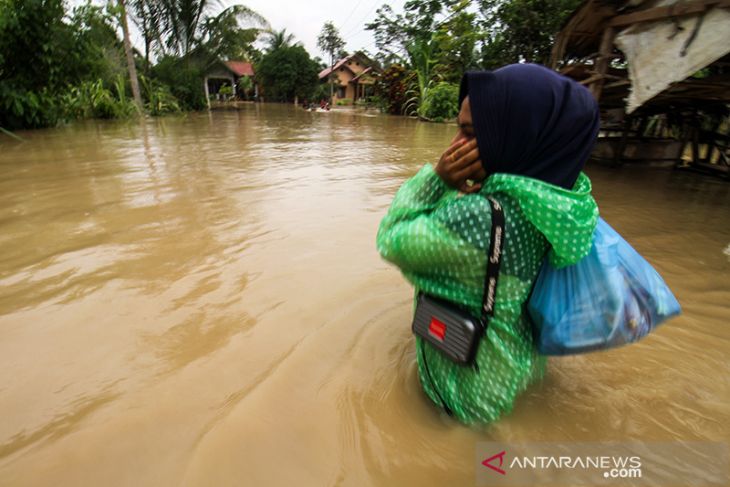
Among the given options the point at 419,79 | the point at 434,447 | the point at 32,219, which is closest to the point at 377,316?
the point at 434,447

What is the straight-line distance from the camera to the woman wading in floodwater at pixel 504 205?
95 cm

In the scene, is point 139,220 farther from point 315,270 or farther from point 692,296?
point 692,296

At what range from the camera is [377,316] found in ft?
6.48

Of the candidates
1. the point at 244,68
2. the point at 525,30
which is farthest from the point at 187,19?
the point at 244,68

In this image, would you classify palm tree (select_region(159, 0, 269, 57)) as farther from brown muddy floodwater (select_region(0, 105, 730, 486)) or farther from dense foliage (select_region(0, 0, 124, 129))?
brown muddy floodwater (select_region(0, 105, 730, 486))

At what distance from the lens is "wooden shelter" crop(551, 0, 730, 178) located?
3268mm

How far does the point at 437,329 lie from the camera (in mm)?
1118

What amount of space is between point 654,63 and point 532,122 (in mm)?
3795

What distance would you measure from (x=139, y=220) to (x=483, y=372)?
2.92m

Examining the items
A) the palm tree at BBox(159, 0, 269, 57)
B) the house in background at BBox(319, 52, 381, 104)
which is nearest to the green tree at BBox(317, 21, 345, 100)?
the house in background at BBox(319, 52, 381, 104)

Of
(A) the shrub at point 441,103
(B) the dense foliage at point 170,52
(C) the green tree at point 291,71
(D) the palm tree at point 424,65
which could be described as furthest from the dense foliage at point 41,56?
(C) the green tree at point 291,71

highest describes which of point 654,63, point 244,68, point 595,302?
point 244,68

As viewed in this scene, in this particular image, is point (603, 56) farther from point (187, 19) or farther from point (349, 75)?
point (349, 75)

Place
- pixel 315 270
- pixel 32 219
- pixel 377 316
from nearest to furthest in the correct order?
pixel 377 316
pixel 315 270
pixel 32 219
